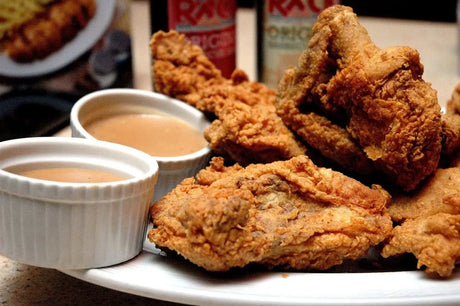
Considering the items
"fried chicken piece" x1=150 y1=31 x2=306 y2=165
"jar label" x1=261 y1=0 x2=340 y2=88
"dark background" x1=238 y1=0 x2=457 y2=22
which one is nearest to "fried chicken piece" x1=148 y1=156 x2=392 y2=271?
"fried chicken piece" x1=150 y1=31 x2=306 y2=165

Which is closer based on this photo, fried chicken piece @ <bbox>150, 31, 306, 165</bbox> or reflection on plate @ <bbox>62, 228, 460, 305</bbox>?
reflection on plate @ <bbox>62, 228, 460, 305</bbox>

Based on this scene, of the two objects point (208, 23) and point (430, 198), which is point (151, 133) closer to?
point (430, 198)

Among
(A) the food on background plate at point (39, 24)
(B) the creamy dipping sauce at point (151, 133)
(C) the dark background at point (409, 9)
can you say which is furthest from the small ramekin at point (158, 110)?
(C) the dark background at point (409, 9)

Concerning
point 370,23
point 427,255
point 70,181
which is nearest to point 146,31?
point 370,23

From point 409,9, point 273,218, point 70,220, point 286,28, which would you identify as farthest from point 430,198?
point 409,9

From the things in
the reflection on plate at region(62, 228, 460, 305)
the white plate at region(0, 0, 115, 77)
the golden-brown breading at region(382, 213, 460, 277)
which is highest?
the white plate at region(0, 0, 115, 77)

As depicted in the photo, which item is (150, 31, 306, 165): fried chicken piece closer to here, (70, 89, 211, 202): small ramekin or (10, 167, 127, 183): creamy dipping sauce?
(70, 89, 211, 202): small ramekin

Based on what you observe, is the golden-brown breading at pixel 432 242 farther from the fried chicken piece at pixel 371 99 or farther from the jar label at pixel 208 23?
the jar label at pixel 208 23
